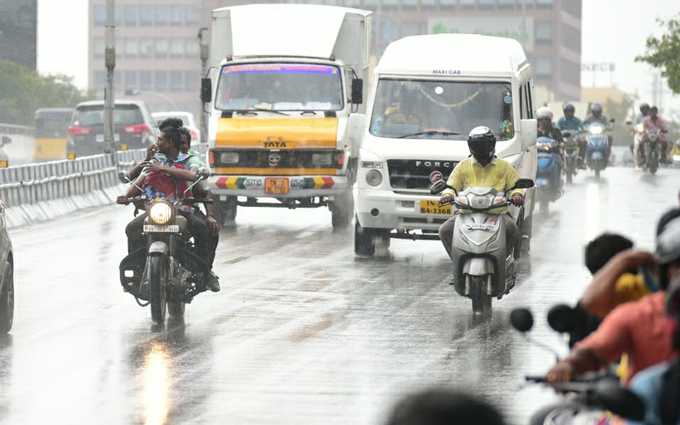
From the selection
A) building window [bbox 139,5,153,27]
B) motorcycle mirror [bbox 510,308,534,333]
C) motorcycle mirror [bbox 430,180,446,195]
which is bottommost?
motorcycle mirror [bbox 430,180,446,195]

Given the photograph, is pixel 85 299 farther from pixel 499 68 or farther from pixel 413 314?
pixel 499 68

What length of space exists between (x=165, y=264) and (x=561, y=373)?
9536mm

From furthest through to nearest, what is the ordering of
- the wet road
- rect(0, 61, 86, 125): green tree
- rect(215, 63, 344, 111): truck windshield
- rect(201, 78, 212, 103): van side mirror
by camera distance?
rect(0, 61, 86, 125): green tree
rect(201, 78, 212, 103): van side mirror
rect(215, 63, 344, 111): truck windshield
the wet road

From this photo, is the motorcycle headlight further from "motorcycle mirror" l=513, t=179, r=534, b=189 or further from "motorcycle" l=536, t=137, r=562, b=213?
"motorcycle" l=536, t=137, r=562, b=213

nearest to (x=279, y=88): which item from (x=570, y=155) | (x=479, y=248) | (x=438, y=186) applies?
(x=438, y=186)

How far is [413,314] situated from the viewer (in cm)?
1620

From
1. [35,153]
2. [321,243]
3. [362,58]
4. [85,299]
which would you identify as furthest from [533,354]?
[35,153]

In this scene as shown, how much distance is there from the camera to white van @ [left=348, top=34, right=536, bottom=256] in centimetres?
2134

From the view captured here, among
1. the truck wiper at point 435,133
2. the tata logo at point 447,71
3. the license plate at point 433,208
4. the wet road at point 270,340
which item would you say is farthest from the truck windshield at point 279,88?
the license plate at point 433,208

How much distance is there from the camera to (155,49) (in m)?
196

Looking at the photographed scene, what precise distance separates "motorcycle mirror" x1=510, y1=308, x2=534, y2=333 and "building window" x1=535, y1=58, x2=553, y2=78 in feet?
613

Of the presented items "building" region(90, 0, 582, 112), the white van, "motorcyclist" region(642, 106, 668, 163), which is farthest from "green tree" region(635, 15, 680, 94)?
"building" region(90, 0, 582, 112)

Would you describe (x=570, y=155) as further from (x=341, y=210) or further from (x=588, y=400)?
A: (x=588, y=400)

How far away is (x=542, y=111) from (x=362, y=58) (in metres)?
3.58
